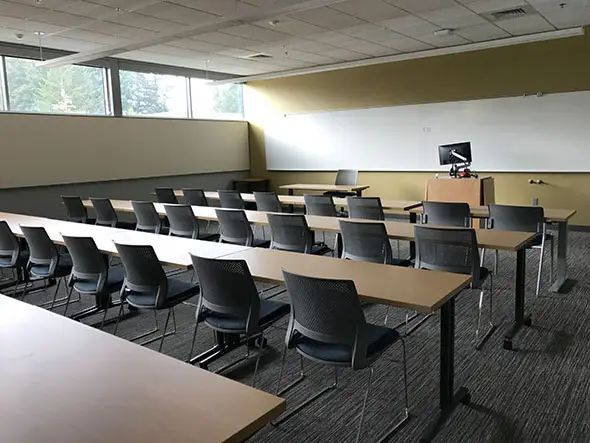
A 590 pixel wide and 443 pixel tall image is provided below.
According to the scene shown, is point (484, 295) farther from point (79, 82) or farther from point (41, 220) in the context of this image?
point (79, 82)

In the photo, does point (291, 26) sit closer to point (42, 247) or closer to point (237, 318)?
point (42, 247)

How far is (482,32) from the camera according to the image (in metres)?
7.92

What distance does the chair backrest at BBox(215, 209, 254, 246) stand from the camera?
5172mm

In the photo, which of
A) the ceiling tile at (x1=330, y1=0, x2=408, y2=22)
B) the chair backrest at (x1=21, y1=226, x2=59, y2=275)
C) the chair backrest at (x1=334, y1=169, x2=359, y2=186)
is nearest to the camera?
the chair backrest at (x1=21, y1=226, x2=59, y2=275)

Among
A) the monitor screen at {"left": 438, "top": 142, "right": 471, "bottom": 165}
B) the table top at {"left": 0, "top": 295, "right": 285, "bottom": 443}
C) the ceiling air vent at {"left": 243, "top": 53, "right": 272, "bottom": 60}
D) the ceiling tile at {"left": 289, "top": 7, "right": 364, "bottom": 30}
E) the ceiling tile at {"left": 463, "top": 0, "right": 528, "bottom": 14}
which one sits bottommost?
the table top at {"left": 0, "top": 295, "right": 285, "bottom": 443}

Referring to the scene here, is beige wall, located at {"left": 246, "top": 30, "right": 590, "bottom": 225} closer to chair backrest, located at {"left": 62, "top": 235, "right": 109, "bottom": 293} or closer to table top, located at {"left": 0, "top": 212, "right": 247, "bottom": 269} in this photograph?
table top, located at {"left": 0, "top": 212, "right": 247, "bottom": 269}

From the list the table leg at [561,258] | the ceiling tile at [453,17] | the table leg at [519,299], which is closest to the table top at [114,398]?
the table leg at [519,299]

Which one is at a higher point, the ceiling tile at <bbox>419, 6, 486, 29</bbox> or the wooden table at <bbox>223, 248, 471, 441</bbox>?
the ceiling tile at <bbox>419, 6, 486, 29</bbox>

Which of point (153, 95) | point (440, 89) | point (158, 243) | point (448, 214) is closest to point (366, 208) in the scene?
point (448, 214)

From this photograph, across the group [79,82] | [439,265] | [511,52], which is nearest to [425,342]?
[439,265]

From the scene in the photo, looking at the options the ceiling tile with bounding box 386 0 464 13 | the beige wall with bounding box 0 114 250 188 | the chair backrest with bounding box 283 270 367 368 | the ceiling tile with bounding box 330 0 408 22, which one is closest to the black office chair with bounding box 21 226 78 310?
the chair backrest with bounding box 283 270 367 368

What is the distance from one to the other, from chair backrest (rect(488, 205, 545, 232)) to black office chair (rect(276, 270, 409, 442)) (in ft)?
9.44

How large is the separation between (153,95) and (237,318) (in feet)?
26.5

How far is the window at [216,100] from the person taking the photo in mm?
11000
